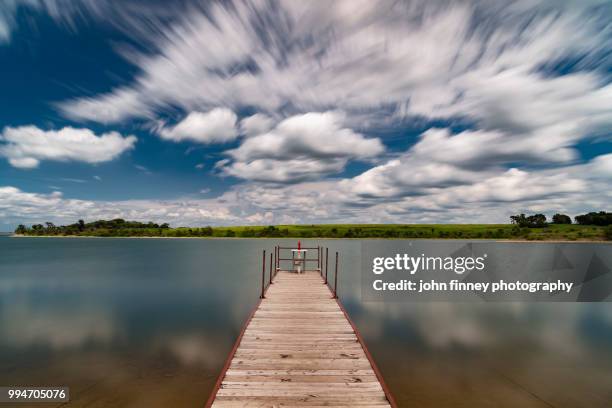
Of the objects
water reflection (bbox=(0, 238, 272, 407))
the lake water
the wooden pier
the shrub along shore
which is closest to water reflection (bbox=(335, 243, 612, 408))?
the lake water

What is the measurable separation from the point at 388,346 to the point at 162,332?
10.9 metres

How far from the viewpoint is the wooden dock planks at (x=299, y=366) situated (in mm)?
6301

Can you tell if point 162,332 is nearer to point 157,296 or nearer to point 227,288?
point 157,296

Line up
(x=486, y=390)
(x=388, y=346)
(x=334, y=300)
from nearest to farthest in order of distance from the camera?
(x=486, y=390), (x=388, y=346), (x=334, y=300)

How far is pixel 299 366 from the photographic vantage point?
24.9 ft

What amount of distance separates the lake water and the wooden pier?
2113mm

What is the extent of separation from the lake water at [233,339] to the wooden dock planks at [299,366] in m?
2.14

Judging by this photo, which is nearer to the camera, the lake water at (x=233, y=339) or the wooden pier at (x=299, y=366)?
the wooden pier at (x=299, y=366)

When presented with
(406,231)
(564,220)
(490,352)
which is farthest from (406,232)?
(490,352)

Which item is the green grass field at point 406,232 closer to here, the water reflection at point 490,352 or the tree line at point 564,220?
the tree line at point 564,220

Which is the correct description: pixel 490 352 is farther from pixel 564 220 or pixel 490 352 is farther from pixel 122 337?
pixel 564 220

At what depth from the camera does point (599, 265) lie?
4806cm

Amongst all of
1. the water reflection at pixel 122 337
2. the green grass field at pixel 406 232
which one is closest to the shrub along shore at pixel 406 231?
the green grass field at pixel 406 232

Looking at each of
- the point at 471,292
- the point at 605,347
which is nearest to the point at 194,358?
the point at 605,347
